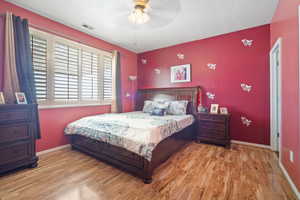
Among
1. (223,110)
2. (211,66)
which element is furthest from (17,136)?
(211,66)

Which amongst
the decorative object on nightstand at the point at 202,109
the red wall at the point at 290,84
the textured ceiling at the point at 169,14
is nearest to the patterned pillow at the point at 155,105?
the decorative object on nightstand at the point at 202,109

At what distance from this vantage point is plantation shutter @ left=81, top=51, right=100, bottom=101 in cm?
320

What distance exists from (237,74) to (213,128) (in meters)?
1.38

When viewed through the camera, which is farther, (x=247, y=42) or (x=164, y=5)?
(x=247, y=42)

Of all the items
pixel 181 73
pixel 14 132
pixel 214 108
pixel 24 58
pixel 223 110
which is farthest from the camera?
pixel 181 73

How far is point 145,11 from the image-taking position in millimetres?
2096

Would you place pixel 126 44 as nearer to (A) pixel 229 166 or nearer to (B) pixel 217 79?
(B) pixel 217 79

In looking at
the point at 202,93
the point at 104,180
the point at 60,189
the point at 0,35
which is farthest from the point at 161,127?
the point at 0,35

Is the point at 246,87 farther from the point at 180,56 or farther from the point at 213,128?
the point at 180,56

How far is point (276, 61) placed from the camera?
2592 mm

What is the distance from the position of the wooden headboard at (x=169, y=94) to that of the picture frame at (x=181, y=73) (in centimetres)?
32

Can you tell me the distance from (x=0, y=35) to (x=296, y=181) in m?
4.45

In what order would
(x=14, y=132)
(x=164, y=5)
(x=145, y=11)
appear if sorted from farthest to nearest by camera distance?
(x=145, y=11) < (x=164, y=5) < (x=14, y=132)

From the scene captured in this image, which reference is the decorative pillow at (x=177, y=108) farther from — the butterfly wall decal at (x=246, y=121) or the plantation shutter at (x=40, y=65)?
the plantation shutter at (x=40, y=65)
